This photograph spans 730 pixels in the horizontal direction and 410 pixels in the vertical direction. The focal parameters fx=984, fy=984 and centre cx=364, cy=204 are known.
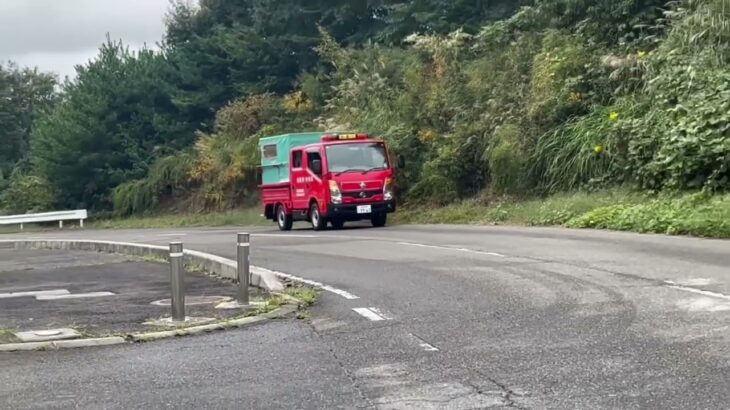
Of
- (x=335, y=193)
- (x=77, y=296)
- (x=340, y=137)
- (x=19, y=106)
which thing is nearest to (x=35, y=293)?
(x=77, y=296)

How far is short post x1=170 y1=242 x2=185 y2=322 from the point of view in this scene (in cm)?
1011

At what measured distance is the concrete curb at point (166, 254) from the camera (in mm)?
13195

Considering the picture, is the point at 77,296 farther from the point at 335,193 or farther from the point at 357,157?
the point at 357,157

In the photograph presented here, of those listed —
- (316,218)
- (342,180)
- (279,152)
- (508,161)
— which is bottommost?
(316,218)

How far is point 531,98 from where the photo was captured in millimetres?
27031

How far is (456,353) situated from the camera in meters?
7.81

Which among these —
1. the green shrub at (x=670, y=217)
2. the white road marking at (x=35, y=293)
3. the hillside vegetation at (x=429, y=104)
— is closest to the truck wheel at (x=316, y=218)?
the hillside vegetation at (x=429, y=104)

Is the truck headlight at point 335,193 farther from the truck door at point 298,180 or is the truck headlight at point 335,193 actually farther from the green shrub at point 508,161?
the green shrub at point 508,161

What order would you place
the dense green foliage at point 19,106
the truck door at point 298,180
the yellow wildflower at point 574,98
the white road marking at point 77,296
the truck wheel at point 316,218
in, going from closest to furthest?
1. the white road marking at point 77,296
2. the yellow wildflower at point 574,98
3. the truck wheel at point 316,218
4. the truck door at point 298,180
5. the dense green foliage at point 19,106

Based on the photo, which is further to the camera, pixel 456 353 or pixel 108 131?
pixel 108 131

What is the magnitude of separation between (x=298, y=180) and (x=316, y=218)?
1471mm

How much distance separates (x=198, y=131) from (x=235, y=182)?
7.39 metres

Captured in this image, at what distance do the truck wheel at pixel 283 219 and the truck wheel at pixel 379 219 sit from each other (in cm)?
271

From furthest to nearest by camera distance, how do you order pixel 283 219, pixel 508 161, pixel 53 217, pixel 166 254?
pixel 53 217 < pixel 283 219 < pixel 508 161 < pixel 166 254
